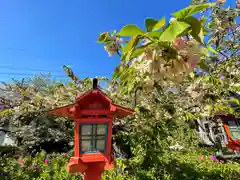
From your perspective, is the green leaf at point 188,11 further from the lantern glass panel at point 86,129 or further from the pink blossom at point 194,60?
the lantern glass panel at point 86,129

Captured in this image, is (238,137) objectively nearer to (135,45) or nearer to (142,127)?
(142,127)

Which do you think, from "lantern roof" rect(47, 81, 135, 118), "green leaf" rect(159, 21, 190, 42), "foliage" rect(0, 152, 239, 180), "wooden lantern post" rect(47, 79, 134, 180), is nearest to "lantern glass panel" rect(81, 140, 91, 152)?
"wooden lantern post" rect(47, 79, 134, 180)

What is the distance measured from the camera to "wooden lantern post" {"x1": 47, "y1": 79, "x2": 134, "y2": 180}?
3.85ft

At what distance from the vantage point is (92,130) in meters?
1.23

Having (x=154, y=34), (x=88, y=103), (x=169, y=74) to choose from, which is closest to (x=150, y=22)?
(x=154, y=34)

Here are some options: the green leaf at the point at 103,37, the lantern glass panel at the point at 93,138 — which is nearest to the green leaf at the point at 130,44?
the green leaf at the point at 103,37

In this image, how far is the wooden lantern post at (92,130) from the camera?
1.17 m

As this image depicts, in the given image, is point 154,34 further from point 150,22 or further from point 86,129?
point 86,129

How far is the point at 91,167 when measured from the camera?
125 cm

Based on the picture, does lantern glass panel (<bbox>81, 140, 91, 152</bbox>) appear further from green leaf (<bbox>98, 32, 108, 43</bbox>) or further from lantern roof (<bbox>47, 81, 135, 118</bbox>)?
green leaf (<bbox>98, 32, 108, 43</bbox>)

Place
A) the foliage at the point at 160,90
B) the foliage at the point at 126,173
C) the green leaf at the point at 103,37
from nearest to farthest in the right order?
the foliage at the point at 160,90 < the green leaf at the point at 103,37 < the foliage at the point at 126,173

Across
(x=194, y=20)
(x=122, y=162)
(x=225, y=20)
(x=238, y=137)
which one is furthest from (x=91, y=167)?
(x=238, y=137)

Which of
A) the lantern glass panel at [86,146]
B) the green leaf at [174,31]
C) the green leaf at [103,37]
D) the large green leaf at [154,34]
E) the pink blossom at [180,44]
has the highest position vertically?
the green leaf at [103,37]

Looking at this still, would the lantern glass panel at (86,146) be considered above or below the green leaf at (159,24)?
below
